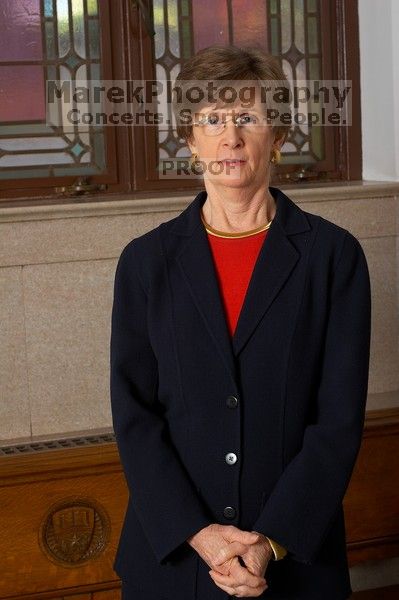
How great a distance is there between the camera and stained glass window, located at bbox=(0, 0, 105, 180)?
3.46m

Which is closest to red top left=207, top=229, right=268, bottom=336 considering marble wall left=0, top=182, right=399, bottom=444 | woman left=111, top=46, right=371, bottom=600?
woman left=111, top=46, right=371, bottom=600

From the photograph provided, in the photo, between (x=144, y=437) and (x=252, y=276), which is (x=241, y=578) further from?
(x=252, y=276)

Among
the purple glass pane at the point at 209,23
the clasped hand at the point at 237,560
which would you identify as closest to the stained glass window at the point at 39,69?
the purple glass pane at the point at 209,23

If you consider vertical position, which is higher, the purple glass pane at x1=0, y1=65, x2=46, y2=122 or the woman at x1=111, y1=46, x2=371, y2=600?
the purple glass pane at x1=0, y1=65, x2=46, y2=122

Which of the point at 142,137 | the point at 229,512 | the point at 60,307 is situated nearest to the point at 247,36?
the point at 142,137

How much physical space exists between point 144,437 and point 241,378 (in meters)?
0.21

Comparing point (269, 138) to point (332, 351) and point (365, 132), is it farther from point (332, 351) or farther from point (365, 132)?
point (365, 132)

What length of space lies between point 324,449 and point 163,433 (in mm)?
300

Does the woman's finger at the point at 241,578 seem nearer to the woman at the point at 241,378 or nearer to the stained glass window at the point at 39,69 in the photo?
the woman at the point at 241,378

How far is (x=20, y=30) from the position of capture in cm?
346

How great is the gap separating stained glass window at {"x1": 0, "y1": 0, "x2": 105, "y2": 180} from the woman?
1.63 metres

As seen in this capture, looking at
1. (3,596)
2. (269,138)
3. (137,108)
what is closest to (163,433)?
(269,138)

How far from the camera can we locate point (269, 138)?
1.96m

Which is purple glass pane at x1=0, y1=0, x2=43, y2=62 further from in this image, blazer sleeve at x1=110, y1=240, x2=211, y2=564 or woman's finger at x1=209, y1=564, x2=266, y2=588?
woman's finger at x1=209, y1=564, x2=266, y2=588
